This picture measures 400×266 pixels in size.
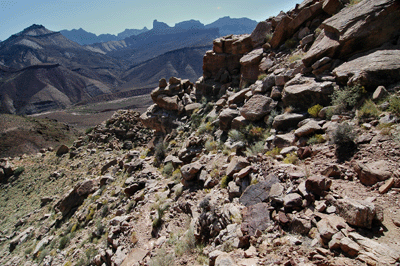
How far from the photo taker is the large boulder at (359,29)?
5.37 meters

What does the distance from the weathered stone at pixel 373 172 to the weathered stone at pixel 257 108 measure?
12.2 ft

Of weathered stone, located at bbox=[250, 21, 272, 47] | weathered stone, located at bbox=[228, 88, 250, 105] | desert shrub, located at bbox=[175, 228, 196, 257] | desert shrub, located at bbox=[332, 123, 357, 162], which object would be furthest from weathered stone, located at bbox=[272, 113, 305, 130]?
weathered stone, located at bbox=[250, 21, 272, 47]

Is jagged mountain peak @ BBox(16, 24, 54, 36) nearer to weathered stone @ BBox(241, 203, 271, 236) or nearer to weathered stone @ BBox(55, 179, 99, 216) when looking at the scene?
weathered stone @ BBox(55, 179, 99, 216)

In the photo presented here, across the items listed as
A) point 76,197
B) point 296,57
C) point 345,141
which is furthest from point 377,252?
point 76,197

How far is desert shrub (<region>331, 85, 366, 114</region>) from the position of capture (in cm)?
471

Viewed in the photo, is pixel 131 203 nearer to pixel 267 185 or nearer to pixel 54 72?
pixel 267 185

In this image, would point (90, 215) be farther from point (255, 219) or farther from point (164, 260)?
point (255, 219)

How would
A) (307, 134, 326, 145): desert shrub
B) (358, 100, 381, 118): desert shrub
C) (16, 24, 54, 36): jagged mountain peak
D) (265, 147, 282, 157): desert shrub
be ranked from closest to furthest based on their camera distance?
1. (358, 100, 381, 118): desert shrub
2. (307, 134, 326, 145): desert shrub
3. (265, 147, 282, 157): desert shrub
4. (16, 24, 54, 36): jagged mountain peak

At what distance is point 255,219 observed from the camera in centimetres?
355

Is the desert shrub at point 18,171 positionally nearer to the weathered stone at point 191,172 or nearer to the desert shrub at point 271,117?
the weathered stone at point 191,172

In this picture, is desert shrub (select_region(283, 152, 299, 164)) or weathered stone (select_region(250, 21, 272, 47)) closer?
desert shrub (select_region(283, 152, 299, 164))

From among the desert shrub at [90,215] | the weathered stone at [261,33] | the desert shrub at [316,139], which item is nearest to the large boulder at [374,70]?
the desert shrub at [316,139]

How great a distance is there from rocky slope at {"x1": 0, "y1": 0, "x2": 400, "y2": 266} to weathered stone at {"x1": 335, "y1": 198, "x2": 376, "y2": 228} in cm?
1

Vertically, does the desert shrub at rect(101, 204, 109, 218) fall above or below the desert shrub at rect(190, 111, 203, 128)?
below
